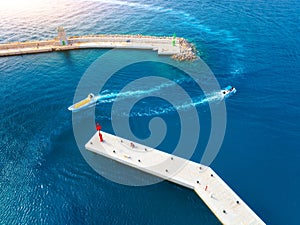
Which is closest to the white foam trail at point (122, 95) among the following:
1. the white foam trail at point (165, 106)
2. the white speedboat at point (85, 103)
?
the white foam trail at point (165, 106)

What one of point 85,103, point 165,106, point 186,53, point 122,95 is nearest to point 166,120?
point 165,106

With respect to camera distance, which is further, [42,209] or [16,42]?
[16,42]

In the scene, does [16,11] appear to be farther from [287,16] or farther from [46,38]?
[287,16]

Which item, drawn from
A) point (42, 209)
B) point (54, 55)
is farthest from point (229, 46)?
point (42, 209)

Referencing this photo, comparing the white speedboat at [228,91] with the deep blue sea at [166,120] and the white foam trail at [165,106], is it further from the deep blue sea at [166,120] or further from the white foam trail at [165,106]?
the deep blue sea at [166,120]

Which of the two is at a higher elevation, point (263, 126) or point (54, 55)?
point (54, 55)

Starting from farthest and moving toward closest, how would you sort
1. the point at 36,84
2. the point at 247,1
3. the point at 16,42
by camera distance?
the point at 247,1 → the point at 16,42 → the point at 36,84
